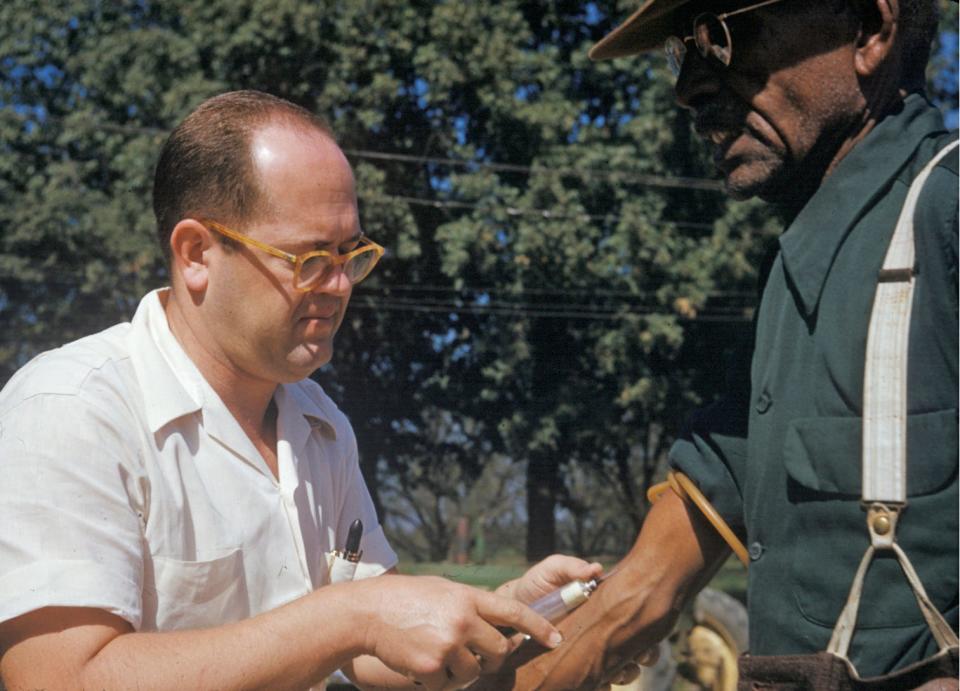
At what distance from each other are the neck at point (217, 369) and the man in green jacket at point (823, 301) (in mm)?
959

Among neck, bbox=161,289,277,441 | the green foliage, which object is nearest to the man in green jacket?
neck, bbox=161,289,277,441

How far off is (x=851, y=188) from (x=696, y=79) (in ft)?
1.32

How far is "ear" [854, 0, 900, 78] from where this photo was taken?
7.25 feet

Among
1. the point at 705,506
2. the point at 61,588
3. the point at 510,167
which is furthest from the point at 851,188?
the point at 510,167

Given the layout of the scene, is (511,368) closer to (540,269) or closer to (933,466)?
(540,269)

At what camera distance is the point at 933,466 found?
194cm

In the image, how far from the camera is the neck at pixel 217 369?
2.49m

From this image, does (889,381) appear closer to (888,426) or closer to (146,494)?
(888,426)

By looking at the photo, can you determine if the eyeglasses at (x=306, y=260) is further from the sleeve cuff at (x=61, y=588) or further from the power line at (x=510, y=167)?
the power line at (x=510, y=167)

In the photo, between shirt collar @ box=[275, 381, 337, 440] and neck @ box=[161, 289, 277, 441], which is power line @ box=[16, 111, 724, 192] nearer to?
shirt collar @ box=[275, 381, 337, 440]

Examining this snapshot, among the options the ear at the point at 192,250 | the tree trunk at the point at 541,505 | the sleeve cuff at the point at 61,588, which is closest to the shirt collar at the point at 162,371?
the ear at the point at 192,250

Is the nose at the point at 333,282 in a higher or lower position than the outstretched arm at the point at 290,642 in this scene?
higher

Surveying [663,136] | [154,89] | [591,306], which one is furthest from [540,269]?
[154,89]

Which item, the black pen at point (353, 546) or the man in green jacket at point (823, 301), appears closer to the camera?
the man in green jacket at point (823, 301)
